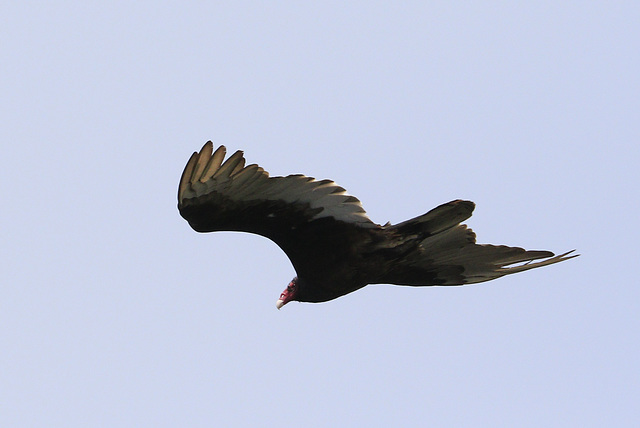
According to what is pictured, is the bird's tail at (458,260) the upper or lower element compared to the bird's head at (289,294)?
upper

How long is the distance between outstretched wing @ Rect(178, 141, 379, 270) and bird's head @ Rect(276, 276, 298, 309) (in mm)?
516

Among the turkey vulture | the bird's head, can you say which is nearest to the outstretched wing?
the turkey vulture

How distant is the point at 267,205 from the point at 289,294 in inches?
51.2

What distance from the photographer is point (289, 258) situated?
962 centimetres

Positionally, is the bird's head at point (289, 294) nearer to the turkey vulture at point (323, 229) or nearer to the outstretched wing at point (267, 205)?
the turkey vulture at point (323, 229)

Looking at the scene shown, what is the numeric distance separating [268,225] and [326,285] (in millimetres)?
823

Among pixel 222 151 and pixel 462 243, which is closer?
pixel 222 151

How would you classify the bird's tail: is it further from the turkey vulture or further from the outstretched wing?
the outstretched wing

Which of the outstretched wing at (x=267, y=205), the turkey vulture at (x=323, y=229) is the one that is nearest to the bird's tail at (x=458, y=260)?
the turkey vulture at (x=323, y=229)

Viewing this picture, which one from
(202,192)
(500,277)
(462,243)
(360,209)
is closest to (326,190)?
(360,209)

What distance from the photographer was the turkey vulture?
871 centimetres

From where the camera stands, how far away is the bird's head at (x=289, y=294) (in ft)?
32.7

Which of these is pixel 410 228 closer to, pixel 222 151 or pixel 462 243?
pixel 462 243

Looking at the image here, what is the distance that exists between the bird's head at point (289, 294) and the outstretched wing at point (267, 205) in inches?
20.3
